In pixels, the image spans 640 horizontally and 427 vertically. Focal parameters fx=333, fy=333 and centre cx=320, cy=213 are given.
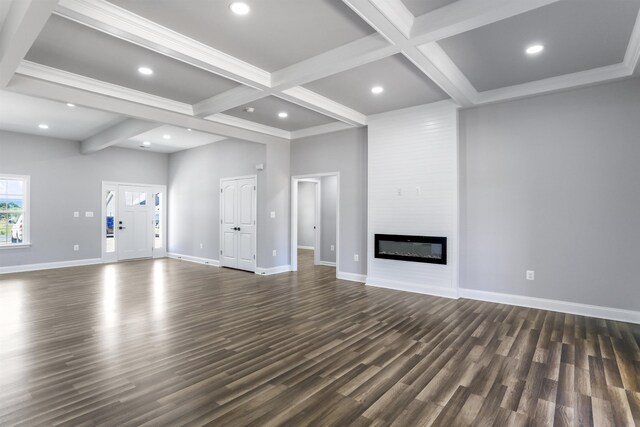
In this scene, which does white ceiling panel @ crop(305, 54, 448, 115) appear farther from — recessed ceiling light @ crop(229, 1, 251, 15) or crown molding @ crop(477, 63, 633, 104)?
recessed ceiling light @ crop(229, 1, 251, 15)

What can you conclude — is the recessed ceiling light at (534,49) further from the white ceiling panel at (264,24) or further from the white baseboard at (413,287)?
the white baseboard at (413,287)

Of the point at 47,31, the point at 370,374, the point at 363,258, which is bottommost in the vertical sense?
the point at 370,374

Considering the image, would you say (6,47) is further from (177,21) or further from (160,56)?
(177,21)

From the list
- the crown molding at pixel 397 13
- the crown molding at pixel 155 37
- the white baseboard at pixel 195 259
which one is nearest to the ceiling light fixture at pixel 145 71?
the crown molding at pixel 155 37

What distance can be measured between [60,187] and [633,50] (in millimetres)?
10271

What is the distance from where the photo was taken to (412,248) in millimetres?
5402

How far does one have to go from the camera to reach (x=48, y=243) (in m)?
7.56

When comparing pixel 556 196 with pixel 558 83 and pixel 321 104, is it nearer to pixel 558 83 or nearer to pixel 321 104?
pixel 558 83

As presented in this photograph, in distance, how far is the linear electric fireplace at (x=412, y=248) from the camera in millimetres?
5098

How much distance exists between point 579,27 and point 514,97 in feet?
5.00

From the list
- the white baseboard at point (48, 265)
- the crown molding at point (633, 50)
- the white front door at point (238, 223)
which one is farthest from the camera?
the white front door at point (238, 223)

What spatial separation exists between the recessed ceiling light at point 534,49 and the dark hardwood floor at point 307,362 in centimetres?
300

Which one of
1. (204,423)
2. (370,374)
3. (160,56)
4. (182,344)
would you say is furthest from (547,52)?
(182,344)

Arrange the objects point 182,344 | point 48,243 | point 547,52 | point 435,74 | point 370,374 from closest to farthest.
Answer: point 370,374 → point 182,344 → point 547,52 → point 435,74 → point 48,243
